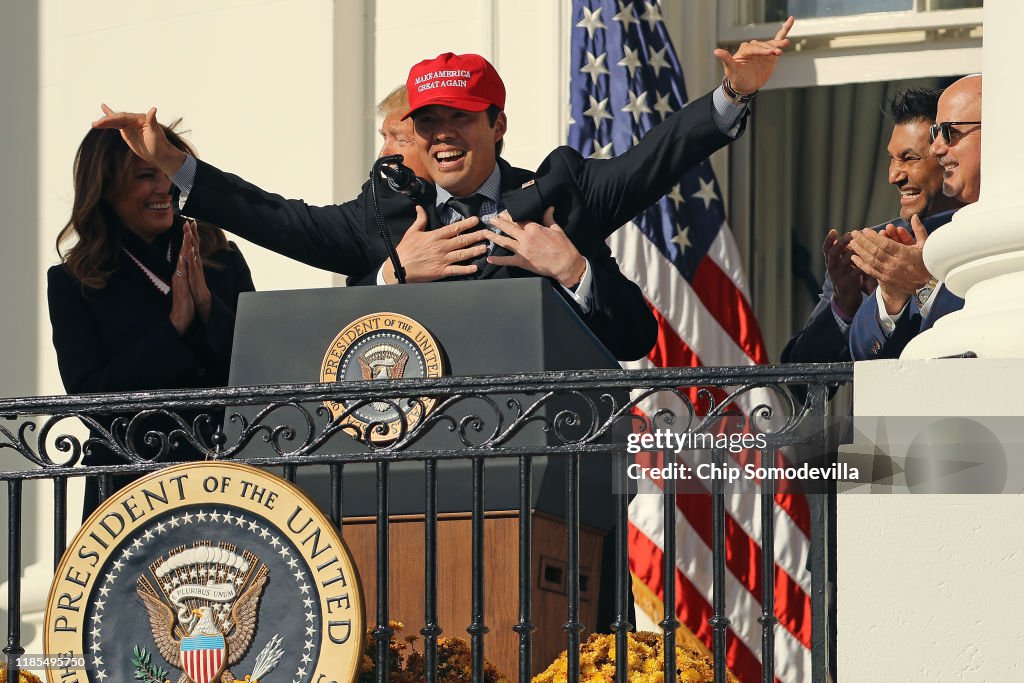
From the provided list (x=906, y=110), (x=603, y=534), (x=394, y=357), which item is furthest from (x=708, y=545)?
(x=394, y=357)

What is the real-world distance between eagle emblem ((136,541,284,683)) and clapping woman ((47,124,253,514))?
0.94m

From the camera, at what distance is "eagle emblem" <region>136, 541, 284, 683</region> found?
4.57 metres

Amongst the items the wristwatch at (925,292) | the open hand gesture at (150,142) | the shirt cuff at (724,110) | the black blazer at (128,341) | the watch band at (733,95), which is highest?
the watch band at (733,95)

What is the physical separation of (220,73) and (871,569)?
497 centimetres

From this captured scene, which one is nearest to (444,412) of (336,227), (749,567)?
(336,227)

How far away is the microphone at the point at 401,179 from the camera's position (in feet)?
17.5

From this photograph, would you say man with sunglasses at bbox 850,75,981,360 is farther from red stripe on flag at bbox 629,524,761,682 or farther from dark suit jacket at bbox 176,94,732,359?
red stripe on flag at bbox 629,524,761,682

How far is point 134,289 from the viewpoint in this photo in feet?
19.6

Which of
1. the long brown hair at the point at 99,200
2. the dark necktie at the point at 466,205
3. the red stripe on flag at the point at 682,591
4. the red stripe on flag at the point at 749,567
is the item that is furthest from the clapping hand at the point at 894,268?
the long brown hair at the point at 99,200

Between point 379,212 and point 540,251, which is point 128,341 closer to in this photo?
point 379,212

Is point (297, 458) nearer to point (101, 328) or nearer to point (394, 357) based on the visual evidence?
point (394, 357)

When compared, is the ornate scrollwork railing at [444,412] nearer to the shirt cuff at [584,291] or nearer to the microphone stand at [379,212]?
the shirt cuff at [584,291]

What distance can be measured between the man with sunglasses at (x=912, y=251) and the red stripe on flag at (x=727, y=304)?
1404 millimetres

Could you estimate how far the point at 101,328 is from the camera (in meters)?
5.91
